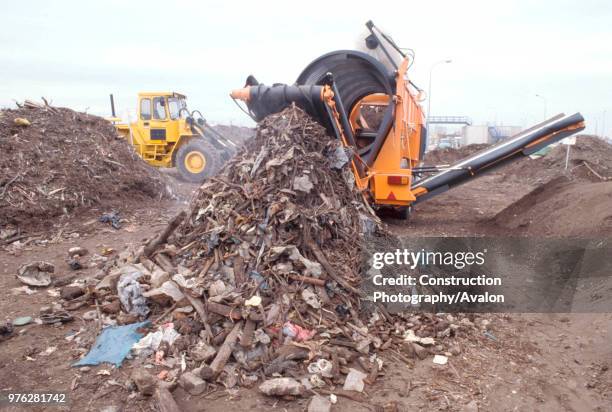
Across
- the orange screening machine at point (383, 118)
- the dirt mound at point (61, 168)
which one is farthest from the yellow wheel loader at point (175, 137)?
the orange screening machine at point (383, 118)

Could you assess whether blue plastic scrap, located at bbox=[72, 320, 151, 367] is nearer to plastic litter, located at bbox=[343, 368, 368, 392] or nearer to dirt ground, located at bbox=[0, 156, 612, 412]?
dirt ground, located at bbox=[0, 156, 612, 412]

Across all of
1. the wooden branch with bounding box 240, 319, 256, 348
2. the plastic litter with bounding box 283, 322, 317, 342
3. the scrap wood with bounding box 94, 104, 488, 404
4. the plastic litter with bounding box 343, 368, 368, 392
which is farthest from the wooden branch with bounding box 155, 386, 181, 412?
the plastic litter with bounding box 343, 368, 368, 392

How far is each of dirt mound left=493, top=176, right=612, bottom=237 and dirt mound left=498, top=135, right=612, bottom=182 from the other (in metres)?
6.34

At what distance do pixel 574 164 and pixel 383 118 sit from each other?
10979 millimetres

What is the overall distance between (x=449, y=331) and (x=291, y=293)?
1.35 m

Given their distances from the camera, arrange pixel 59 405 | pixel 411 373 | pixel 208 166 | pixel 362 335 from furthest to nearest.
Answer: pixel 208 166 → pixel 362 335 → pixel 411 373 → pixel 59 405

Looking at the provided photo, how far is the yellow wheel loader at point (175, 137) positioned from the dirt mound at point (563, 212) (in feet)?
25.7

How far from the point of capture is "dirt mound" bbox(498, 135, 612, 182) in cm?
1287

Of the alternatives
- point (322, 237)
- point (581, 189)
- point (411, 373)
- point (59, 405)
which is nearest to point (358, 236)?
point (322, 237)

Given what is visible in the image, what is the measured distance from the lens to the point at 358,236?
14.1 ft

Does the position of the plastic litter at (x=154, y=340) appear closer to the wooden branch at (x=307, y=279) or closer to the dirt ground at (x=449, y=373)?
the dirt ground at (x=449, y=373)

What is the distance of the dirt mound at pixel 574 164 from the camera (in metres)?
12.9

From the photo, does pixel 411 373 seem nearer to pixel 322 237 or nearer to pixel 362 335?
pixel 362 335

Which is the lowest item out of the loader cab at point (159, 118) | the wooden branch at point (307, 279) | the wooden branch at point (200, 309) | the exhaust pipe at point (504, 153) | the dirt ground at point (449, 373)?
the dirt ground at point (449, 373)
